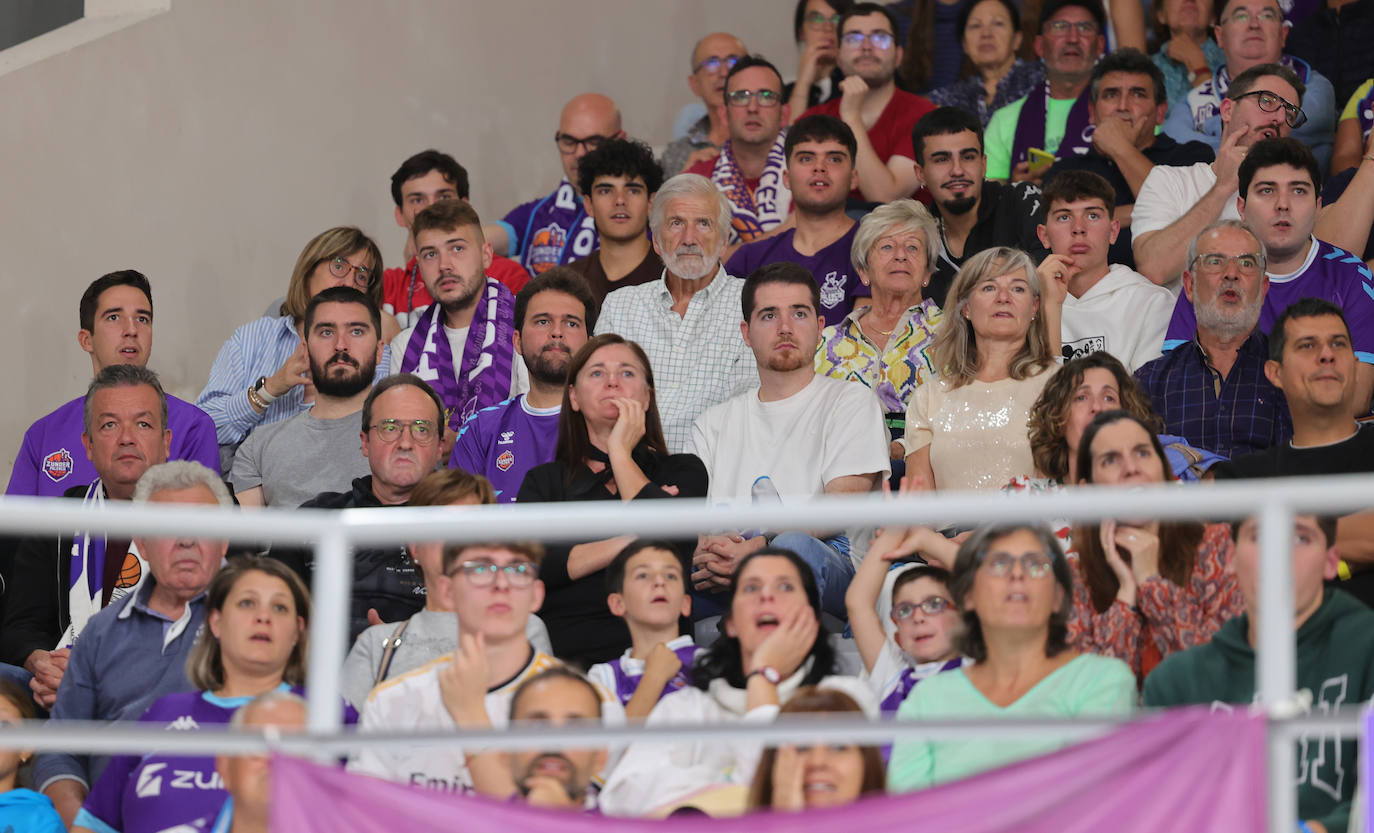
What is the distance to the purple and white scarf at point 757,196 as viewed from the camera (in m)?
6.11

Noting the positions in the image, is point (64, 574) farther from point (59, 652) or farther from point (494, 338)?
point (494, 338)

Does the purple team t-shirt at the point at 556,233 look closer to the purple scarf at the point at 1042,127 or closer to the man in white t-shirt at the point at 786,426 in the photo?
the purple scarf at the point at 1042,127

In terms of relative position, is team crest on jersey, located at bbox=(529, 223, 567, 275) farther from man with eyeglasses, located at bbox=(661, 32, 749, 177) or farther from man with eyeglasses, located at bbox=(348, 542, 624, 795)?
man with eyeglasses, located at bbox=(348, 542, 624, 795)

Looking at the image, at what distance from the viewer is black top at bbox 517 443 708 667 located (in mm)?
3816

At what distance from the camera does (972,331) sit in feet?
14.8

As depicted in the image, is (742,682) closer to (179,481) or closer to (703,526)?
(703,526)

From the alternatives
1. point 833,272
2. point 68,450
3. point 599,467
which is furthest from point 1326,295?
point 68,450

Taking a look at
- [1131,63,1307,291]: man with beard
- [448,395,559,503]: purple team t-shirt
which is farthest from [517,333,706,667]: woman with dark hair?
[1131,63,1307,291]: man with beard

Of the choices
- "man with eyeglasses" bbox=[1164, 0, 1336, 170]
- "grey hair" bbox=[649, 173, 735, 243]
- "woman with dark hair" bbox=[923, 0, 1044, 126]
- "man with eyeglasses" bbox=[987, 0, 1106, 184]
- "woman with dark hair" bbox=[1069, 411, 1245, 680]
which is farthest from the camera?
"woman with dark hair" bbox=[923, 0, 1044, 126]

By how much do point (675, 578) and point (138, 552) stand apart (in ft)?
4.75

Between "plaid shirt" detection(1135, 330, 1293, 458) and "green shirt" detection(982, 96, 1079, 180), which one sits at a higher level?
"green shirt" detection(982, 96, 1079, 180)

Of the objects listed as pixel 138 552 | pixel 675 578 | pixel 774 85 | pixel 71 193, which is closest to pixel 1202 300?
pixel 675 578

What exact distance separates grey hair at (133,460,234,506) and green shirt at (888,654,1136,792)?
6.03 feet

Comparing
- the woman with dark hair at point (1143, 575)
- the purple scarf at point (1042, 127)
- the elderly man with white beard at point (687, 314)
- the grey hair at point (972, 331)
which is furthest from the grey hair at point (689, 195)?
the woman with dark hair at point (1143, 575)
